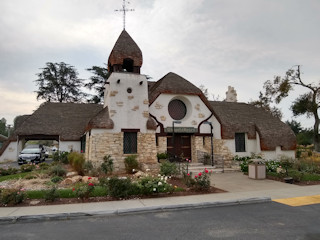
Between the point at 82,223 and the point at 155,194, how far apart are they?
336 cm

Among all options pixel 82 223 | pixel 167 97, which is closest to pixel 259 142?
pixel 167 97

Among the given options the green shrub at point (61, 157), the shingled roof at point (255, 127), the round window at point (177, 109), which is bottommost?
the green shrub at point (61, 157)

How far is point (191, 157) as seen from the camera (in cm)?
1948

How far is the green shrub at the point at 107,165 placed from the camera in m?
13.7

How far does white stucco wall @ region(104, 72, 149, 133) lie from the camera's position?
16297 millimetres

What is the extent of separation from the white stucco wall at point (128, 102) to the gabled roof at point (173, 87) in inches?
55.7

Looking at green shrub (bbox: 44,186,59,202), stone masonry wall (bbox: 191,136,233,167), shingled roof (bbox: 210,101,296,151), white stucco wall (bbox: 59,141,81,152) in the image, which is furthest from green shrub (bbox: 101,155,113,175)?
shingled roof (bbox: 210,101,296,151)

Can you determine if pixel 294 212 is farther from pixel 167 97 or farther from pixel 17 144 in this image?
pixel 17 144

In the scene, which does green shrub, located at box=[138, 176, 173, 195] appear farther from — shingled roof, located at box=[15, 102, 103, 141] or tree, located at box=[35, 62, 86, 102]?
tree, located at box=[35, 62, 86, 102]

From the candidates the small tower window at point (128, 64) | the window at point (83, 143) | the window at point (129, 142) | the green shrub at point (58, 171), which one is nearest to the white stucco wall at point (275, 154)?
the window at point (129, 142)

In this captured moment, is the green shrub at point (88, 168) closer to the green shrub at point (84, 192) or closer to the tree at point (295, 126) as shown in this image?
the green shrub at point (84, 192)

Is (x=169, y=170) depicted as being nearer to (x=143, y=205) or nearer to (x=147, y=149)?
(x=147, y=149)

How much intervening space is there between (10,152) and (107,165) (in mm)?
14090

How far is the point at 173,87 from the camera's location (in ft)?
62.7
